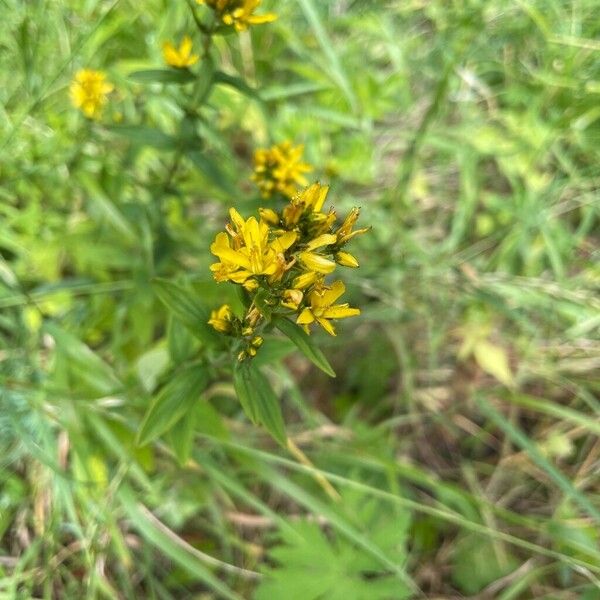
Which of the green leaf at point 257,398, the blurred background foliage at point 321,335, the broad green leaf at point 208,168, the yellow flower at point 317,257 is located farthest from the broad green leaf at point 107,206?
the yellow flower at point 317,257

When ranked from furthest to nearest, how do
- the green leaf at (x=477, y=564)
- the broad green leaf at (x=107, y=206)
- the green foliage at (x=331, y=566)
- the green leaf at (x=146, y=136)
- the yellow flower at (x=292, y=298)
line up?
the green leaf at (x=477, y=564), the broad green leaf at (x=107, y=206), the green foliage at (x=331, y=566), the green leaf at (x=146, y=136), the yellow flower at (x=292, y=298)

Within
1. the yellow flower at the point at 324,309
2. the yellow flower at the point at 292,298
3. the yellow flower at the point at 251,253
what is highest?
the yellow flower at the point at 251,253

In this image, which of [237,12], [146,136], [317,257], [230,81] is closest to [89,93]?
[146,136]

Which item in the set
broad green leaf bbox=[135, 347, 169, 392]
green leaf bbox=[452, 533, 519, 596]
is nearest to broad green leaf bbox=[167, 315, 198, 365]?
broad green leaf bbox=[135, 347, 169, 392]

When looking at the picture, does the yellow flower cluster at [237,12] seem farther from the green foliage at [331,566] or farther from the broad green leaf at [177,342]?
the green foliage at [331,566]

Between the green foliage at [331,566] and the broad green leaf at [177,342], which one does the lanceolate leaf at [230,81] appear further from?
the green foliage at [331,566]

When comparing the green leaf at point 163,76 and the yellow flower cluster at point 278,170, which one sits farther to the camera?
the yellow flower cluster at point 278,170

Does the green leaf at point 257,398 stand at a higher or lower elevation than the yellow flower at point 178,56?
lower

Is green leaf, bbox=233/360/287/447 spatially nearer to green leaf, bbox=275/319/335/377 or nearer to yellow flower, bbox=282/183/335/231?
green leaf, bbox=275/319/335/377

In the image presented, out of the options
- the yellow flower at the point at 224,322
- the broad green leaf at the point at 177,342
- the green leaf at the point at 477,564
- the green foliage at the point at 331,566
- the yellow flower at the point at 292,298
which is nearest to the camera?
the yellow flower at the point at 292,298
